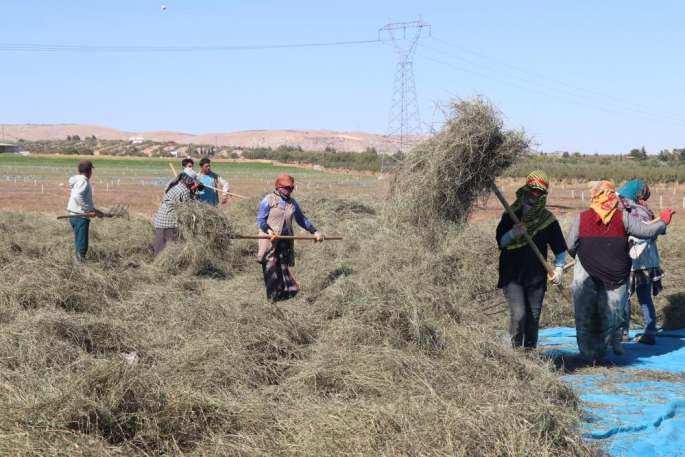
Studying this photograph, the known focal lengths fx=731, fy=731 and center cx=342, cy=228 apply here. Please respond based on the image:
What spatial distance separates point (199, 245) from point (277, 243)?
6.19 ft

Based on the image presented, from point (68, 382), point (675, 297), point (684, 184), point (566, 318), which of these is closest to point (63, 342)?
point (68, 382)

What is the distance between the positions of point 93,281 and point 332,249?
3.74 metres

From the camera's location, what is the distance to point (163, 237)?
8.88 meters

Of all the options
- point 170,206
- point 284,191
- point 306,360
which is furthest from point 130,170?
point 306,360

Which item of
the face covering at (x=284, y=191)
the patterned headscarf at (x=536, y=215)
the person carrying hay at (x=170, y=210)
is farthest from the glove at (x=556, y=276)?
the person carrying hay at (x=170, y=210)

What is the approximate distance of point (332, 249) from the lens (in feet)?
31.6

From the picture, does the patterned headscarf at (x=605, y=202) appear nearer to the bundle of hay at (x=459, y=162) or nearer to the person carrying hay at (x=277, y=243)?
the bundle of hay at (x=459, y=162)

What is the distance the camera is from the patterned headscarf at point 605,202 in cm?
563

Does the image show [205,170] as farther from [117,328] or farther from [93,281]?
[117,328]

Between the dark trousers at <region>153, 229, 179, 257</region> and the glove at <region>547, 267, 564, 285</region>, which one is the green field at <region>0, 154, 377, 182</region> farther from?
the glove at <region>547, 267, 564, 285</region>

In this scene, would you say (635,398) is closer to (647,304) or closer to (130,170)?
(647,304)

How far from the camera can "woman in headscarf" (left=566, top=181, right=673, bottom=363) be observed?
5637mm

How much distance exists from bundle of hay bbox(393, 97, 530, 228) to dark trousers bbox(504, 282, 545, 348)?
0.76 metres

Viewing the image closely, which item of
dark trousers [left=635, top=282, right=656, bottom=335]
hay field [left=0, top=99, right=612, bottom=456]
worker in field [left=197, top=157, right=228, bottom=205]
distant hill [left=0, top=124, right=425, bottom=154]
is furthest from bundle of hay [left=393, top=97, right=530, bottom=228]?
distant hill [left=0, top=124, right=425, bottom=154]
